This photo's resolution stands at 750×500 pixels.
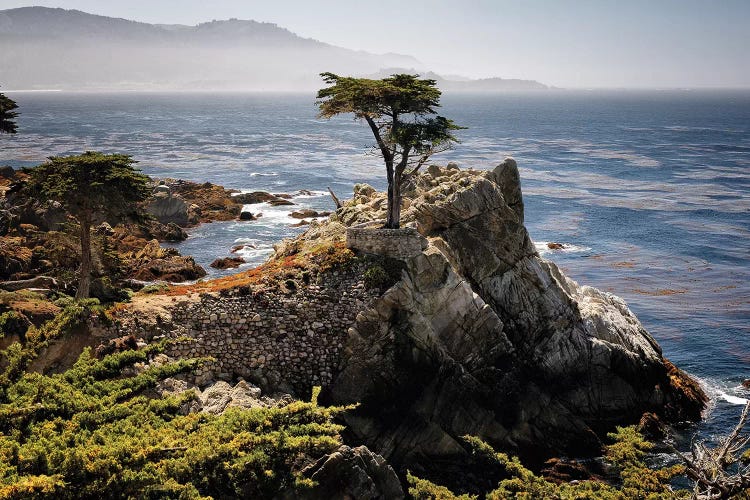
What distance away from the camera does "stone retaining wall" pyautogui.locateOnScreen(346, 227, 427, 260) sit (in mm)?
31969

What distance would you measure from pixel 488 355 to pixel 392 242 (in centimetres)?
696

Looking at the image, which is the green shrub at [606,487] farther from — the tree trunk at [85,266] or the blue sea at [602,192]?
the tree trunk at [85,266]

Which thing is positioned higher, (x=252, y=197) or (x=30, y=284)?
(x=30, y=284)

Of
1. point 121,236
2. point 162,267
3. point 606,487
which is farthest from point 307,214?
point 606,487

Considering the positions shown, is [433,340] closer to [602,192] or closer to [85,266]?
[85,266]

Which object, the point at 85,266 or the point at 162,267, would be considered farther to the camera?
the point at 162,267

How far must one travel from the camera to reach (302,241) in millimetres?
38969

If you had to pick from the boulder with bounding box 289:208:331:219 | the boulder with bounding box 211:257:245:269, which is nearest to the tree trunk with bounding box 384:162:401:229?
the boulder with bounding box 211:257:245:269

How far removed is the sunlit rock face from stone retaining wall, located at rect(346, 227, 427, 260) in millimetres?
494

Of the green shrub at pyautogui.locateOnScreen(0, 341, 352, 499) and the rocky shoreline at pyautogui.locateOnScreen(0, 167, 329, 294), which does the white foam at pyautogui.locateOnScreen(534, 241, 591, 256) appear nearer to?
the rocky shoreline at pyautogui.locateOnScreen(0, 167, 329, 294)

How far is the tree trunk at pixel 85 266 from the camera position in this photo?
97.8 feet

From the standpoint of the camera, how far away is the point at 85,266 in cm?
3031

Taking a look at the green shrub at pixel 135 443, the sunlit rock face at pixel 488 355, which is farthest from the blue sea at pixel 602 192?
the green shrub at pixel 135 443

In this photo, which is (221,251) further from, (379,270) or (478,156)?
(478,156)
